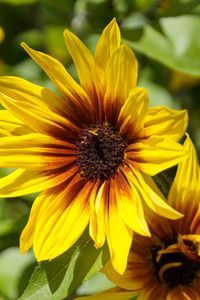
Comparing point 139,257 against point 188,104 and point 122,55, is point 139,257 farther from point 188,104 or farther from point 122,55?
point 188,104

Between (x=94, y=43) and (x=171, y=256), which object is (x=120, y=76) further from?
(x=94, y=43)

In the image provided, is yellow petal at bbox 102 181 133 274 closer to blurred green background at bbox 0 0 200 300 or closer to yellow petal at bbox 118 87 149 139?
yellow petal at bbox 118 87 149 139

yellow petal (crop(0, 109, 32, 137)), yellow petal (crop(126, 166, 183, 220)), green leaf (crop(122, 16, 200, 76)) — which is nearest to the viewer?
yellow petal (crop(126, 166, 183, 220))

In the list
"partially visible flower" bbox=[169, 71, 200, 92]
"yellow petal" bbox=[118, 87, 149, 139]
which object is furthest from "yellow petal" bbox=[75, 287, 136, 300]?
"partially visible flower" bbox=[169, 71, 200, 92]

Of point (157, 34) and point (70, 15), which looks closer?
point (157, 34)

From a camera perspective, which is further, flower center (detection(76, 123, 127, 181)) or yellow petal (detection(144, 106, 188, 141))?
flower center (detection(76, 123, 127, 181))

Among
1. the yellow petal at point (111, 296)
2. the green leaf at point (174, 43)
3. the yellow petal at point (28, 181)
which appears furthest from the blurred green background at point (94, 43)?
the yellow petal at point (111, 296)

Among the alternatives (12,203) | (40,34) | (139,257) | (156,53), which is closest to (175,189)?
(139,257)
